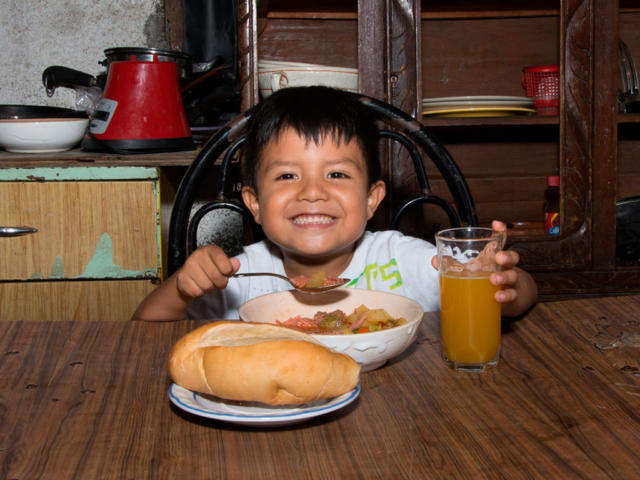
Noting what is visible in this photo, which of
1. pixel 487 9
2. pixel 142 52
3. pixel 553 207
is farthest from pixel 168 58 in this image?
pixel 553 207

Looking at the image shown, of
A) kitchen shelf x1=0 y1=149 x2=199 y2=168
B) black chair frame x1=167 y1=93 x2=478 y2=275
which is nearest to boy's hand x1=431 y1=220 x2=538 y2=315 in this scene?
black chair frame x1=167 y1=93 x2=478 y2=275

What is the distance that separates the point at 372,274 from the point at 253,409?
0.73m

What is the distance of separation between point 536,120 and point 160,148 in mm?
1153

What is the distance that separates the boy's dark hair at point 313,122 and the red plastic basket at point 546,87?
1034 millimetres

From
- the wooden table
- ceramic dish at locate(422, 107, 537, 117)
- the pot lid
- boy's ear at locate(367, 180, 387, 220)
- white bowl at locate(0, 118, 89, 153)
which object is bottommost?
the wooden table

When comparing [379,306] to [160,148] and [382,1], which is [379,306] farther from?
[382,1]

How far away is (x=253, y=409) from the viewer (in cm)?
63

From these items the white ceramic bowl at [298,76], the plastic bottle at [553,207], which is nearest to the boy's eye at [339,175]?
the white ceramic bowl at [298,76]

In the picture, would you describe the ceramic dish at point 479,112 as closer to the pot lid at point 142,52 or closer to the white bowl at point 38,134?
the pot lid at point 142,52

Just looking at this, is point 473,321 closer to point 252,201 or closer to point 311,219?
point 311,219

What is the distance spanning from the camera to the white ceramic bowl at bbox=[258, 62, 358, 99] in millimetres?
1932

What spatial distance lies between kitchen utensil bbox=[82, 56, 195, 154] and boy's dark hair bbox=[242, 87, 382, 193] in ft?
1.94

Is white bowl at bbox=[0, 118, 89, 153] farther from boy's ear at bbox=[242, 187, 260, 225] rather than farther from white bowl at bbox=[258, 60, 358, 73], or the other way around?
boy's ear at bbox=[242, 187, 260, 225]

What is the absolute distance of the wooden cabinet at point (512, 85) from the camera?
6.60 ft
